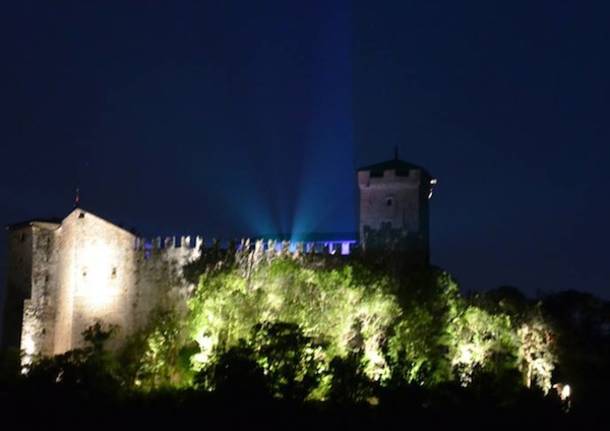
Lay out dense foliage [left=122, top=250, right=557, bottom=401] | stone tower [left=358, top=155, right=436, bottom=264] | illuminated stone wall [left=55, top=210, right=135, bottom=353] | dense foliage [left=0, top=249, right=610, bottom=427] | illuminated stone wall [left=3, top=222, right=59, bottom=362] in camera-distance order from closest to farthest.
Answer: dense foliage [left=0, top=249, right=610, bottom=427] → dense foliage [left=122, top=250, right=557, bottom=401] → illuminated stone wall [left=3, top=222, right=59, bottom=362] → illuminated stone wall [left=55, top=210, right=135, bottom=353] → stone tower [left=358, top=155, right=436, bottom=264]

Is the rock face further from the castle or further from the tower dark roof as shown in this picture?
the tower dark roof

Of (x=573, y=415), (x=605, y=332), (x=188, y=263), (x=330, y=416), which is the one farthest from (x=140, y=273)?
(x=605, y=332)

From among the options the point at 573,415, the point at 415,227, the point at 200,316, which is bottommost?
the point at 573,415

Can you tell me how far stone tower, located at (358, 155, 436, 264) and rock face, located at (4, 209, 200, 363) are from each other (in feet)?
24.3

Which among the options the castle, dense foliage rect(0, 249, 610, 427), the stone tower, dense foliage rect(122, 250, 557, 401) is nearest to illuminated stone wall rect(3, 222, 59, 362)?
the castle

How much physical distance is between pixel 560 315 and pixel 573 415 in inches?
684

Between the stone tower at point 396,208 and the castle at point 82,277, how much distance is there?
2818 mm

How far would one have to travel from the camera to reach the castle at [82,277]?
112 feet

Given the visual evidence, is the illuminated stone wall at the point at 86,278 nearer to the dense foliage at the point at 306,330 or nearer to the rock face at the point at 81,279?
the rock face at the point at 81,279

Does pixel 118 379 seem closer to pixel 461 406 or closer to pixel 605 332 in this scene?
pixel 461 406

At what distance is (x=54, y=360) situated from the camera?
31.0 metres

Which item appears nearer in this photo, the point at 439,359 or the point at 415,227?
the point at 439,359

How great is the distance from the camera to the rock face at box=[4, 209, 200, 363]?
3403cm

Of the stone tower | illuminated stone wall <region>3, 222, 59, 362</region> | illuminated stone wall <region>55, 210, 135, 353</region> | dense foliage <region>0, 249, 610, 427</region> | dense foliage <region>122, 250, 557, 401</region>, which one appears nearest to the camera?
dense foliage <region>0, 249, 610, 427</region>
